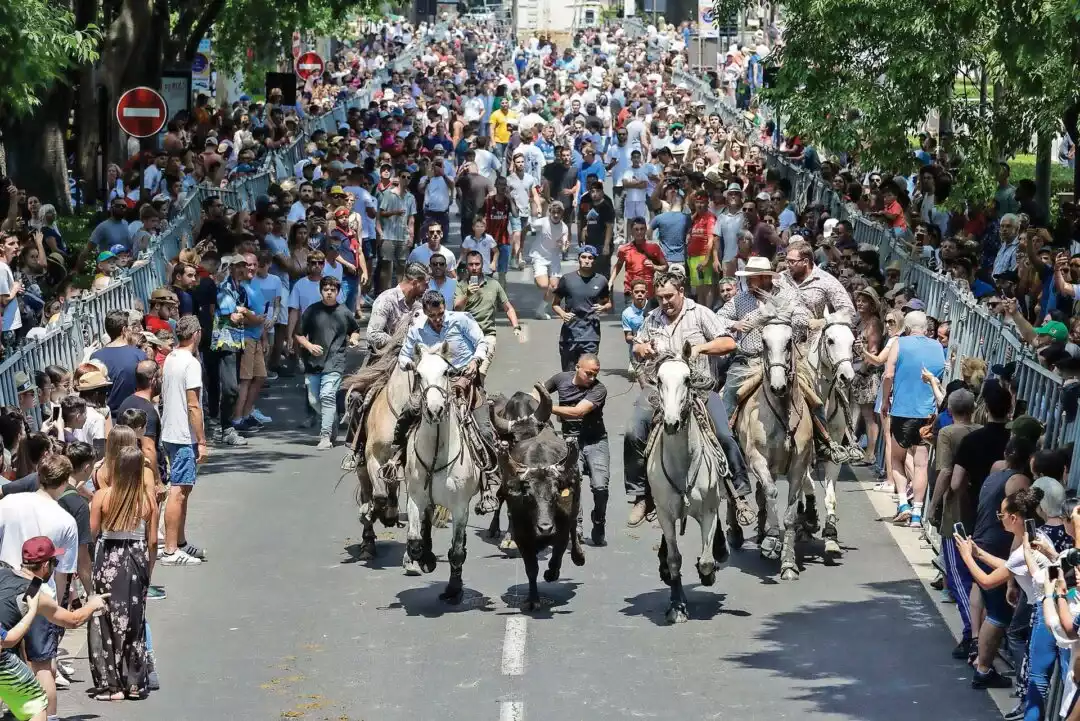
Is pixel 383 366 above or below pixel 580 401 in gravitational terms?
above

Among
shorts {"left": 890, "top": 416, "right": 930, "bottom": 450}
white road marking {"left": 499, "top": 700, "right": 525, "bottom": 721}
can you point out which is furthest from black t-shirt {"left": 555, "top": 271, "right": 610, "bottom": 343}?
white road marking {"left": 499, "top": 700, "right": 525, "bottom": 721}

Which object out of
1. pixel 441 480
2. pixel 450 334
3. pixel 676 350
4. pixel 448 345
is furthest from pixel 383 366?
pixel 676 350

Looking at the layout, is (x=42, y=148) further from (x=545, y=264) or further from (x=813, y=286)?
(x=813, y=286)

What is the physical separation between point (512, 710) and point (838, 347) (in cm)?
617

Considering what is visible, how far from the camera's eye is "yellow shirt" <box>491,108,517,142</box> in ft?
134

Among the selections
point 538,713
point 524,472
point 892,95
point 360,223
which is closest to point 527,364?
point 360,223

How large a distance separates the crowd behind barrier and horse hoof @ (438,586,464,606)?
3.52 meters

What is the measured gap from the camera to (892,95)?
24.7 meters

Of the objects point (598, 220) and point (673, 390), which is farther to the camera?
point (598, 220)

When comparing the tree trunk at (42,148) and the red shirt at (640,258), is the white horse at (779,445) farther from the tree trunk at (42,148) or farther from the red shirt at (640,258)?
the tree trunk at (42,148)

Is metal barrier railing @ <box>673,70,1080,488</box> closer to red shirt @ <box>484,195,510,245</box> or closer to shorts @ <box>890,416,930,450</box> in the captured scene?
shorts @ <box>890,416,930,450</box>

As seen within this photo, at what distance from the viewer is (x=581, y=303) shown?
67.3 feet

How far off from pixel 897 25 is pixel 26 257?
10.4m

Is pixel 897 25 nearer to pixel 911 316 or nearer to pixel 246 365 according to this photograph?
pixel 911 316
